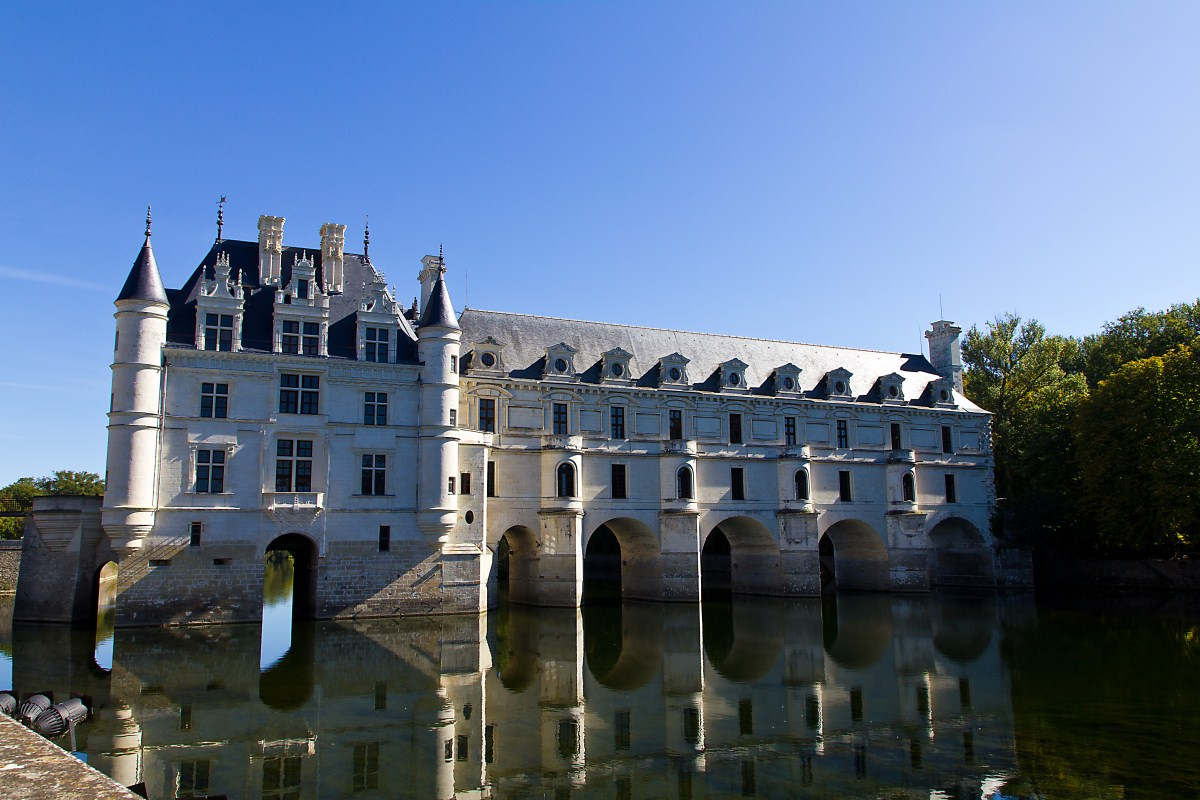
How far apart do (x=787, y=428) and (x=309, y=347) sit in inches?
865

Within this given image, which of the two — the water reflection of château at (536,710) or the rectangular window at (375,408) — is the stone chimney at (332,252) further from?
the water reflection of château at (536,710)

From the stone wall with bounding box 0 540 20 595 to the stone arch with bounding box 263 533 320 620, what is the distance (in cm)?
1586

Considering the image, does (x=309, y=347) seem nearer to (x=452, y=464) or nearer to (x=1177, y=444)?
(x=452, y=464)

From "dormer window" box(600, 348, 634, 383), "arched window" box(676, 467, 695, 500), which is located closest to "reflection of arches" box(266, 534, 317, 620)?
"dormer window" box(600, 348, 634, 383)

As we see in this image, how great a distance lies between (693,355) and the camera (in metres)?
40.8

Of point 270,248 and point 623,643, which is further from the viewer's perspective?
point 270,248

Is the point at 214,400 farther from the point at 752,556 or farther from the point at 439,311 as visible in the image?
the point at 752,556

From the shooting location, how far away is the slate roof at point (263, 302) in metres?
28.8

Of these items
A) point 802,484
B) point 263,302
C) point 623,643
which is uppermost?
point 263,302

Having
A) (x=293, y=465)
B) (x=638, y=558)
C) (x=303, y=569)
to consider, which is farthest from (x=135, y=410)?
(x=638, y=558)

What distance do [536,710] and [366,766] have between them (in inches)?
170

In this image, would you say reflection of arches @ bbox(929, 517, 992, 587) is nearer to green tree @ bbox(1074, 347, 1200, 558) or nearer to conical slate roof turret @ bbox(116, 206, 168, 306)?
green tree @ bbox(1074, 347, 1200, 558)

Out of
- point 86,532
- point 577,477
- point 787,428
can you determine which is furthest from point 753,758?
point 787,428

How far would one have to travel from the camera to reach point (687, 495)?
36.9m
